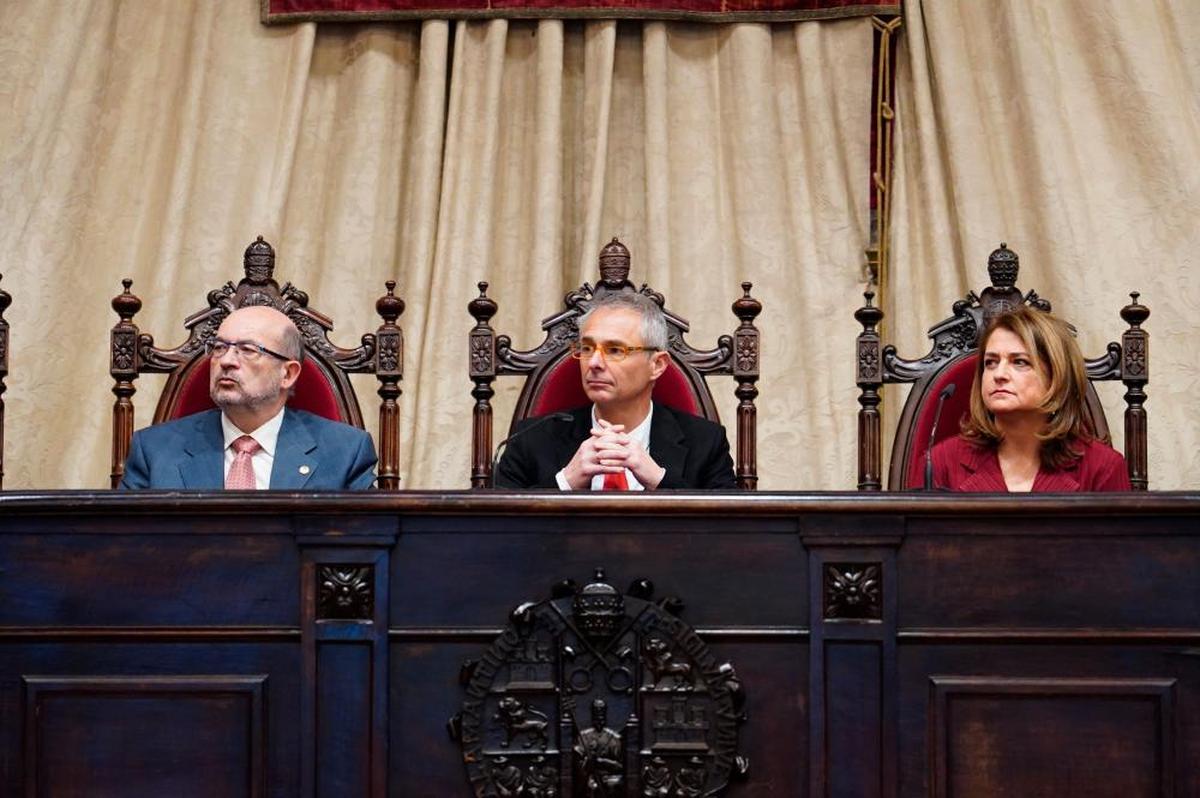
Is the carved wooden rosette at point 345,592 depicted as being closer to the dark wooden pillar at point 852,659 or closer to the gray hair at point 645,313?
the dark wooden pillar at point 852,659

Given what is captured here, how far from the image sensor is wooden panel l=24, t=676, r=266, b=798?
7.39 ft

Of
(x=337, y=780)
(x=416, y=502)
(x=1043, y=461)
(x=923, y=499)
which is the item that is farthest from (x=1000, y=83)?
(x=337, y=780)

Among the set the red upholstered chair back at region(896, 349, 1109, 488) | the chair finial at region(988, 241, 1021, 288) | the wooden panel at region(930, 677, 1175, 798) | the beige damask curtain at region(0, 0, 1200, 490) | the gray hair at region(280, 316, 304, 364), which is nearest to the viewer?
the wooden panel at region(930, 677, 1175, 798)

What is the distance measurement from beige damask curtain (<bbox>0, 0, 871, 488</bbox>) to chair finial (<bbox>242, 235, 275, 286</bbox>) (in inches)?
35.8

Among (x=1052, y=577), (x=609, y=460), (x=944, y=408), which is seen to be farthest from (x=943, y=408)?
(x=1052, y=577)

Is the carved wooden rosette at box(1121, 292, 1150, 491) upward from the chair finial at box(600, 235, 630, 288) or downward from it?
downward

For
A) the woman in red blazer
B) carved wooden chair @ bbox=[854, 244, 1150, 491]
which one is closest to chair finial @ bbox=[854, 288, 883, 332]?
carved wooden chair @ bbox=[854, 244, 1150, 491]

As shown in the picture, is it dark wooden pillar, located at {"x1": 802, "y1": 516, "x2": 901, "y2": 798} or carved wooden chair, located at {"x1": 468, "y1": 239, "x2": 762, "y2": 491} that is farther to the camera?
carved wooden chair, located at {"x1": 468, "y1": 239, "x2": 762, "y2": 491}

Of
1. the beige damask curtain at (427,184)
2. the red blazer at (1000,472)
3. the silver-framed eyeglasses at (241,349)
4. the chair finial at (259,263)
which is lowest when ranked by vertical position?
the red blazer at (1000,472)

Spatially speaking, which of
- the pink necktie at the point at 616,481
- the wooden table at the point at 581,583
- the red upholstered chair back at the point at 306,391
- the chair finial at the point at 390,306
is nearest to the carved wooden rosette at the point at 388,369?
the chair finial at the point at 390,306

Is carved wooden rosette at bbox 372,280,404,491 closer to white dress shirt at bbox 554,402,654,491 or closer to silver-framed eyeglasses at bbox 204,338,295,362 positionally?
silver-framed eyeglasses at bbox 204,338,295,362

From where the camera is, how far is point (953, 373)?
11.1ft

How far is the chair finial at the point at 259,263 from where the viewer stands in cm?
341

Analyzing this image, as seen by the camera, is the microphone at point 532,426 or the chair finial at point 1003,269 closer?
the microphone at point 532,426
